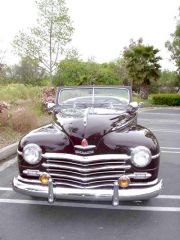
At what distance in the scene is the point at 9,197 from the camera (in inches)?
211

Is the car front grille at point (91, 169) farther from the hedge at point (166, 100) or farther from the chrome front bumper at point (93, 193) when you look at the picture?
the hedge at point (166, 100)

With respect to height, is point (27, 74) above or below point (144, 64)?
below

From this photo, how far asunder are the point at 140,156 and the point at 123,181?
0.33 metres

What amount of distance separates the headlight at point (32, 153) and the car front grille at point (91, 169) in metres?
0.14

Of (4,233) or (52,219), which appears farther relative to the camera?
(52,219)

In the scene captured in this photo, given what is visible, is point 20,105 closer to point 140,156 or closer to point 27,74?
point 140,156

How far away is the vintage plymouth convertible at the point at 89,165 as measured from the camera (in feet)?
14.2

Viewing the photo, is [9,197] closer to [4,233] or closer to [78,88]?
[4,233]

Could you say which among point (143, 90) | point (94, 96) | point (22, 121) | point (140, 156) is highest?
point (94, 96)

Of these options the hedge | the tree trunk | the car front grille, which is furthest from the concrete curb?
the tree trunk

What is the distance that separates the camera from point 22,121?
1027cm

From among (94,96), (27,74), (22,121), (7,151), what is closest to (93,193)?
(94,96)

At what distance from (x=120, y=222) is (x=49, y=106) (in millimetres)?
2447

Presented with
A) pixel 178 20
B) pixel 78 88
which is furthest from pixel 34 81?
pixel 78 88
